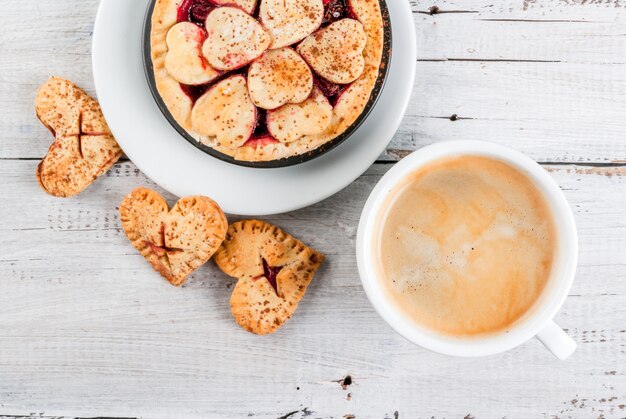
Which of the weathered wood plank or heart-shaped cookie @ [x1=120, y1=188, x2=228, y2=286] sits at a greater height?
heart-shaped cookie @ [x1=120, y1=188, x2=228, y2=286]

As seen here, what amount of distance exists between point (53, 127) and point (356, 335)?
822mm

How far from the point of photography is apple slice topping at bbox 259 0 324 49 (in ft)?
3.83

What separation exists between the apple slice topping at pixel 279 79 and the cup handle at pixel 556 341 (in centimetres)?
62

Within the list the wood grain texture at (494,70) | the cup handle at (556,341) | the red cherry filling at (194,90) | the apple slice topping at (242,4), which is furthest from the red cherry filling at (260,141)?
the cup handle at (556,341)

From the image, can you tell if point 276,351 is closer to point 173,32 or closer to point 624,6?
point 173,32

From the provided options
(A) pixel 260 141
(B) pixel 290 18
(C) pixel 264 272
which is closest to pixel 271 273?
(C) pixel 264 272

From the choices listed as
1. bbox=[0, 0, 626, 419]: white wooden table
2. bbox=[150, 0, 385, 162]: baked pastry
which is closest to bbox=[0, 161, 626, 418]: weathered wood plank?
bbox=[0, 0, 626, 419]: white wooden table

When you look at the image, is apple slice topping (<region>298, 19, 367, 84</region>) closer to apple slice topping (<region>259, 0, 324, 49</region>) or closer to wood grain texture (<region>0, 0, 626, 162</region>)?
apple slice topping (<region>259, 0, 324, 49</region>)

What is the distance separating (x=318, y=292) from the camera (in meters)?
1.49

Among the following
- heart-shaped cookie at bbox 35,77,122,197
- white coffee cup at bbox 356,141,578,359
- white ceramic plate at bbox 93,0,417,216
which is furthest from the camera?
heart-shaped cookie at bbox 35,77,122,197

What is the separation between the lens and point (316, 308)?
1.49 m

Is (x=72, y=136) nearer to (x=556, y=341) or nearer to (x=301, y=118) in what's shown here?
(x=301, y=118)

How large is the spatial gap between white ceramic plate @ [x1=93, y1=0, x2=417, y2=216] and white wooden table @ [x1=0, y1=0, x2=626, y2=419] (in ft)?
0.45

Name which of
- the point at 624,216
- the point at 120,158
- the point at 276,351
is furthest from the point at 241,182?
the point at 624,216
